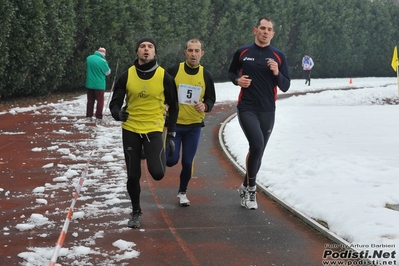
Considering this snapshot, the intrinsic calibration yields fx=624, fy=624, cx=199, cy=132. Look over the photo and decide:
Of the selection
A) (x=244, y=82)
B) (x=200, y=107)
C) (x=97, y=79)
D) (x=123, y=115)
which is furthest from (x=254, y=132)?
(x=97, y=79)

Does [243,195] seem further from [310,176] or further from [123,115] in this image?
[123,115]

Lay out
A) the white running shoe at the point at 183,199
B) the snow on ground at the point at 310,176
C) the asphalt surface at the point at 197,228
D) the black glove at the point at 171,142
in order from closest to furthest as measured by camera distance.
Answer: the asphalt surface at the point at 197,228 → the snow on ground at the point at 310,176 → the black glove at the point at 171,142 → the white running shoe at the point at 183,199

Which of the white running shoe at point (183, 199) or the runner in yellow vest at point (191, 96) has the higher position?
the runner in yellow vest at point (191, 96)

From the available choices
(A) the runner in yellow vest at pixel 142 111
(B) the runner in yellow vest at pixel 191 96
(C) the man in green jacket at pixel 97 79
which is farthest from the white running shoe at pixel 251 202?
(C) the man in green jacket at pixel 97 79

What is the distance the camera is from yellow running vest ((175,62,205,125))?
294 inches

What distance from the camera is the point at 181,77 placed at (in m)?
7.48

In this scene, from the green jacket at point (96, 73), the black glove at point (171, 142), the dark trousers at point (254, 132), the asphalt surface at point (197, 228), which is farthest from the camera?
the green jacket at point (96, 73)

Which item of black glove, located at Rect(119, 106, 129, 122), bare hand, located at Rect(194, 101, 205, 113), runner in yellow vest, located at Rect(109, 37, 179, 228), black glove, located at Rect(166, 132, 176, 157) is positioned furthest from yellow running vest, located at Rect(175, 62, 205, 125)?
black glove, located at Rect(119, 106, 129, 122)

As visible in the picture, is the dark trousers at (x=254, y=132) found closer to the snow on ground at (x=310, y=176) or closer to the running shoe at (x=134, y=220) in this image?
the snow on ground at (x=310, y=176)

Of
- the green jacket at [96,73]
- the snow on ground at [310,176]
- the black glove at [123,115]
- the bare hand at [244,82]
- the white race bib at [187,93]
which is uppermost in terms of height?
the bare hand at [244,82]

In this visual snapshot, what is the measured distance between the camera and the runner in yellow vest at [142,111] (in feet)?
21.3

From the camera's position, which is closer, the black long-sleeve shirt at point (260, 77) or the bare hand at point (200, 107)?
the bare hand at point (200, 107)

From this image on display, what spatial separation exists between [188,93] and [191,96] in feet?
0.17

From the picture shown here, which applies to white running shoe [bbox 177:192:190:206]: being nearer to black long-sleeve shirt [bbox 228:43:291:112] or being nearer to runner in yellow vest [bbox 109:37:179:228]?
runner in yellow vest [bbox 109:37:179:228]
